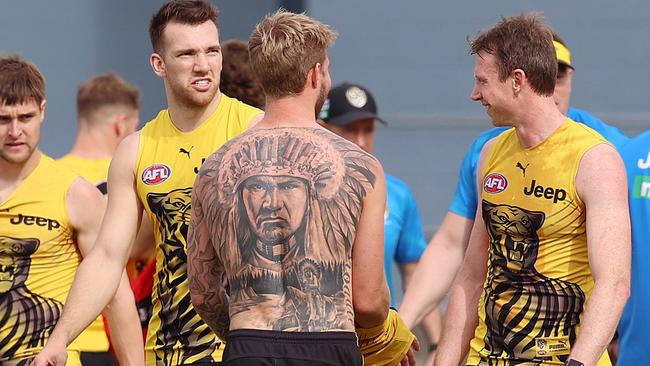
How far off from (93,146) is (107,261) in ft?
10.5

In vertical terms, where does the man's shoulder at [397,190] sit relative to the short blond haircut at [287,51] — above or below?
below

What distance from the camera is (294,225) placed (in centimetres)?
417

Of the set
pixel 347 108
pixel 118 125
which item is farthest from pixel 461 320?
pixel 118 125

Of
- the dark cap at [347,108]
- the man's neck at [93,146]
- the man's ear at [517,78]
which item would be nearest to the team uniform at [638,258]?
the man's ear at [517,78]

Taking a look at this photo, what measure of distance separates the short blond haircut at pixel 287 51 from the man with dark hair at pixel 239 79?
1.80 m

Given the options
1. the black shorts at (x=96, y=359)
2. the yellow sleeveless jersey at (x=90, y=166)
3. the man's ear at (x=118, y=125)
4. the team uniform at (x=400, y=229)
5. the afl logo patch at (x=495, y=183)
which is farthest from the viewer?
the man's ear at (x=118, y=125)

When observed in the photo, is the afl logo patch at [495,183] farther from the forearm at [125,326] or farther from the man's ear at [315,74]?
the forearm at [125,326]

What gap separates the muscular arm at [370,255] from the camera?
4.23 m

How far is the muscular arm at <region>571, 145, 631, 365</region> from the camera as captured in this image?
4.54 metres

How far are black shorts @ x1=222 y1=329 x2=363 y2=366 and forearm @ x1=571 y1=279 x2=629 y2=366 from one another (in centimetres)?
85

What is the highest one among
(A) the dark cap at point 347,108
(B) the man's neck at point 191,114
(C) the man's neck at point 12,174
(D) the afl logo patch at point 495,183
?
(A) the dark cap at point 347,108

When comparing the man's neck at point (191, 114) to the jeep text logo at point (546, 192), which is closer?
the jeep text logo at point (546, 192)

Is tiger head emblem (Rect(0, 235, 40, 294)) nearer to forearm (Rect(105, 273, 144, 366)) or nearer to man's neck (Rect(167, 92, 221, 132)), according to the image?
forearm (Rect(105, 273, 144, 366))

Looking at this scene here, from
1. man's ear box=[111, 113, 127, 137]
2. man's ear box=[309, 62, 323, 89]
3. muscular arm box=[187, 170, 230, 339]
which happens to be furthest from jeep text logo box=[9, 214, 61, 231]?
→ man's ear box=[111, 113, 127, 137]
